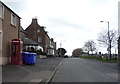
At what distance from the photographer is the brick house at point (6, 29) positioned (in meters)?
23.0

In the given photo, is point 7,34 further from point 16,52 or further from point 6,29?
point 16,52

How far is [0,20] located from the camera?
73.4 ft

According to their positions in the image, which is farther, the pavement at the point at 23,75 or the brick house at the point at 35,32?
the brick house at the point at 35,32

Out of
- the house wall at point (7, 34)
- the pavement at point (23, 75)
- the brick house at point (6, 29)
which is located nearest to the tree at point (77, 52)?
the brick house at point (6, 29)

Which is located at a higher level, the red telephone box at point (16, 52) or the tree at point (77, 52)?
the red telephone box at point (16, 52)

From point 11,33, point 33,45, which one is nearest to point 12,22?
point 11,33

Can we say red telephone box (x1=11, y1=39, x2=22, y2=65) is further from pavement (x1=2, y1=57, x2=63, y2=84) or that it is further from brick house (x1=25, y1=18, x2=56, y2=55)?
brick house (x1=25, y1=18, x2=56, y2=55)

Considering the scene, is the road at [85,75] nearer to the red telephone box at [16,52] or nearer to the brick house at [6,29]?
the red telephone box at [16,52]

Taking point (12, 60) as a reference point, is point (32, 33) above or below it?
above

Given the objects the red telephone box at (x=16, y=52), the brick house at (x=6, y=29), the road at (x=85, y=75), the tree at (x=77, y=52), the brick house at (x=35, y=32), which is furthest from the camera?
the tree at (x=77, y=52)

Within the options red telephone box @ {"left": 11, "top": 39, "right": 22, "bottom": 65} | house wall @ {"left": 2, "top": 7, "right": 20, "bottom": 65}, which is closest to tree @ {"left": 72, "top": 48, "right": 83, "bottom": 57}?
house wall @ {"left": 2, "top": 7, "right": 20, "bottom": 65}

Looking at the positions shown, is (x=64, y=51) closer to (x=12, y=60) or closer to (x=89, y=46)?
(x=89, y=46)

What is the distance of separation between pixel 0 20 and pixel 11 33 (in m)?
4.36

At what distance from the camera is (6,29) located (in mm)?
24531
